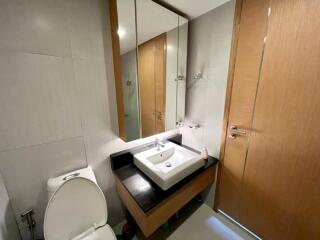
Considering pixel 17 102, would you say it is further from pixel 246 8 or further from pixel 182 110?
pixel 246 8

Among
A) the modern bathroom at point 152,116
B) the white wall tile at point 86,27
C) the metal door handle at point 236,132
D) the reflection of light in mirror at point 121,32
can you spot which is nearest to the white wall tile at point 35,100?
the modern bathroom at point 152,116

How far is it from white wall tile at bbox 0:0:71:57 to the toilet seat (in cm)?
88

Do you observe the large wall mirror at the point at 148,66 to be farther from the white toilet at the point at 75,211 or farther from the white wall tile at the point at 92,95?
the white toilet at the point at 75,211

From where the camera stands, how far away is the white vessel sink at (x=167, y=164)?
1.09m

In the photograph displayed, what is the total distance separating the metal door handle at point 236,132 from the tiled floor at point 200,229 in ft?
3.27

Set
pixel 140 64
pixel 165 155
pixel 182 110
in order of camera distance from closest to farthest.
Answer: pixel 140 64
pixel 165 155
pixel 182 110

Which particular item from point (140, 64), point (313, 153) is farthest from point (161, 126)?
point (313, 153)

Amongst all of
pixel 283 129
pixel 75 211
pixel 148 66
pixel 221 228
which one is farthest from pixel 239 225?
pixel 148 66

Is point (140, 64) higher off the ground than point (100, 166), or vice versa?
point (140, 64)

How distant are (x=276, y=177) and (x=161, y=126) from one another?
1100 millimetres

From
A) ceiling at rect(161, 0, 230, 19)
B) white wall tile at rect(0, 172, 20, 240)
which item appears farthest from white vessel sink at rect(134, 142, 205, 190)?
ceiling at rect(161, 0, 230, 19)

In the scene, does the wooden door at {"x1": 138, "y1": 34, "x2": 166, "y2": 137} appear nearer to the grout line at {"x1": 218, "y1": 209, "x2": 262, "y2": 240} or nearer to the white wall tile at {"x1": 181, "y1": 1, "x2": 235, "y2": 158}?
the white wall tile at {"x1": 181, "y1": 1, "x2": 235, "y2": 158}

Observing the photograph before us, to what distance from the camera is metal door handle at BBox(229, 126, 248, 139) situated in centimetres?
125

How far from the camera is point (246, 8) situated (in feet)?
3.59
